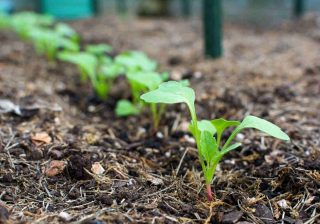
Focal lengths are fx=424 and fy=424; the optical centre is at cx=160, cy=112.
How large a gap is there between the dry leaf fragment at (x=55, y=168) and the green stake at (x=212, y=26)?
6.18 ft

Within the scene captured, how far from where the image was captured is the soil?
4.25ft

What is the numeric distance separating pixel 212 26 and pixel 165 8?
123 inches

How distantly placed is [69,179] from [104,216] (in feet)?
1.10

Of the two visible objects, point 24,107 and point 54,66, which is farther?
point 54,66

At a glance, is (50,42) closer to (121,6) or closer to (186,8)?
(186,8)

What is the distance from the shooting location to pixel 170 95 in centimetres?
130

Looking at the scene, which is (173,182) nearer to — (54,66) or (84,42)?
(54,66)

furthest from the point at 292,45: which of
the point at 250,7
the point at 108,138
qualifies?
the point at 108,138

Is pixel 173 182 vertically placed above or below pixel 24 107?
below

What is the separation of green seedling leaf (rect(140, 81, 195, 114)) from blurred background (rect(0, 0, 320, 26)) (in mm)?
3887

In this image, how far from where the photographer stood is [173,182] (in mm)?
1479

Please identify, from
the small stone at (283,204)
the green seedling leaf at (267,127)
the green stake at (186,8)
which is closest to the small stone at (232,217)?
the small stone at (283,204)

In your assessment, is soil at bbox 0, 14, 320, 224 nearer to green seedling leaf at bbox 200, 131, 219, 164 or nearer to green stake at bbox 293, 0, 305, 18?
green seedling leaf at bbox 200, 131, 219, 164

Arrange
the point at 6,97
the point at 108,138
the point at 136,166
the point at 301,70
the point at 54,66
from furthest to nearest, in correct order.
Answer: the point at 54,66
the point at 301,70
the point at 6,97
the point at 108,138
the point at 136,166
